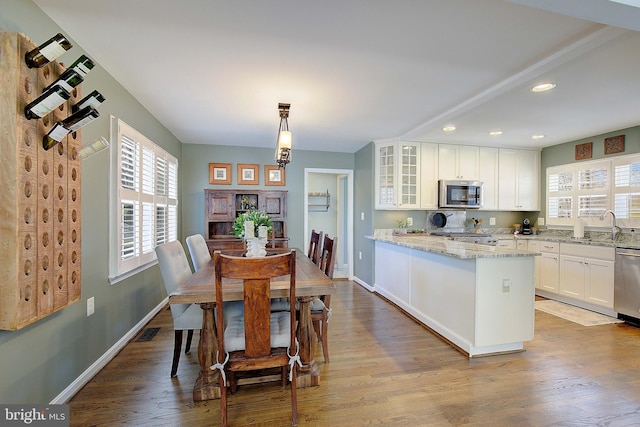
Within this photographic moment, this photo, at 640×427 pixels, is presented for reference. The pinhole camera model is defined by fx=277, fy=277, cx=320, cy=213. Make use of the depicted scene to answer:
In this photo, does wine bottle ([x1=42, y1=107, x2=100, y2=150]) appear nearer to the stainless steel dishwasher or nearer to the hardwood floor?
the hardwood floor

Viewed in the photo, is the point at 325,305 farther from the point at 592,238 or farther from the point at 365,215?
the point at 592,238

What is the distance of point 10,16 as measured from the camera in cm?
146

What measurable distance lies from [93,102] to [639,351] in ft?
15.7

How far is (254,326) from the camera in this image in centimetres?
160

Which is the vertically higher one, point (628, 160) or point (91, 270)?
point (628, 160)

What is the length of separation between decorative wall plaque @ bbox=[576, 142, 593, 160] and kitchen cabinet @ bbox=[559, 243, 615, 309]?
4.80 feet

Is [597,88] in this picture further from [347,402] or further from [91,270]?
[91,270]

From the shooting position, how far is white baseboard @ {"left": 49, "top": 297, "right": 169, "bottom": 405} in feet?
5.95

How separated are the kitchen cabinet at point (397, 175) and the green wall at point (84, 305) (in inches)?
132

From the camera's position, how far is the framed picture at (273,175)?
502 centimetres

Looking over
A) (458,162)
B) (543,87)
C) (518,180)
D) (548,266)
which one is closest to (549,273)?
(548,266)

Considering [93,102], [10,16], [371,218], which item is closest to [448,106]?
[371,218]

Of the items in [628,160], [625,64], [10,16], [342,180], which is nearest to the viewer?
[10,16]

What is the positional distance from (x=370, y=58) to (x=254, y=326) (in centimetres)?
205
